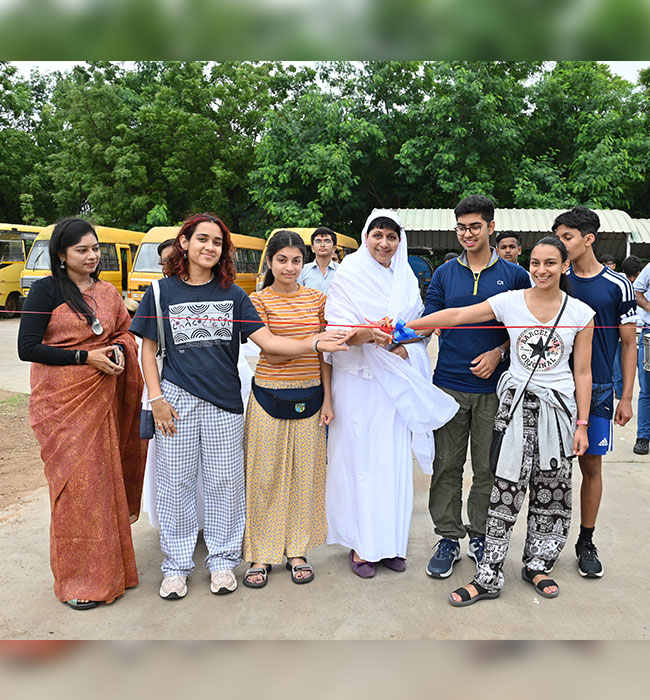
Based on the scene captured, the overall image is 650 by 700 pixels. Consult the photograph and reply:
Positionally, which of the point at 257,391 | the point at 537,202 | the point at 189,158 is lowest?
the point at 257,391

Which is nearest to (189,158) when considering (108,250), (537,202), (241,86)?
(241,86)

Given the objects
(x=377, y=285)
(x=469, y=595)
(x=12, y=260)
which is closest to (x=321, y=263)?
(x=377, y=285)

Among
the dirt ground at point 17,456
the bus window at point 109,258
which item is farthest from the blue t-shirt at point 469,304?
the bus window at point 109,258

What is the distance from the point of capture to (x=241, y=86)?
65.2 ft

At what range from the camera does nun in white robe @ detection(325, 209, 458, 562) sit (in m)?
3.02

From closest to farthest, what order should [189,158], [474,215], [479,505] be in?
[474,215]
[479,505]
[189,158]

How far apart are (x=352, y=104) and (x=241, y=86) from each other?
17.9 feet

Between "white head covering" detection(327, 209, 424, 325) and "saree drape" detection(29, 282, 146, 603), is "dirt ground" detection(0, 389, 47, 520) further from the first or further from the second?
"white head covering" detection(327, 209, 424, 325)

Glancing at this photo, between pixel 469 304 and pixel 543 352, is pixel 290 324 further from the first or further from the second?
pixel 543 352

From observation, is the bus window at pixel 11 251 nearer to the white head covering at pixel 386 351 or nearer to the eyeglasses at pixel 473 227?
the white head covering at pixel 386 351

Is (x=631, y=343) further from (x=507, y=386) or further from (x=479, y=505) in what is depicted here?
(x=479, y=505)

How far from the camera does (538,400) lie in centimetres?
279

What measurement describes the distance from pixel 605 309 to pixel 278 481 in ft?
6.04

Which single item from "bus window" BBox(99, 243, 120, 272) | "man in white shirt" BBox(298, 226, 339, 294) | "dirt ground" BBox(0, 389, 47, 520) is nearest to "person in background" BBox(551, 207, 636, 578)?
"man in white shirt" BBox(298, 226, 339, 294)
